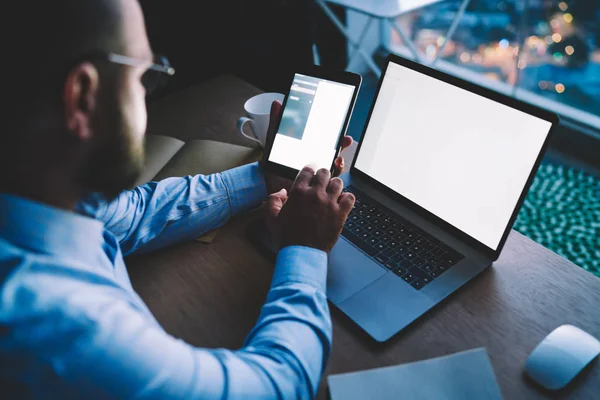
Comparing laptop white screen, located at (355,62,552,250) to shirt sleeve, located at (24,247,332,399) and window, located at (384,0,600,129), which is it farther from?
window, located at (384,0,600,129)

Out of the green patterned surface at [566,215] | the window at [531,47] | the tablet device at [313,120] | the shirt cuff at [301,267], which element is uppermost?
the window at [531,47]

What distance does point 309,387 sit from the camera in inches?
23.1

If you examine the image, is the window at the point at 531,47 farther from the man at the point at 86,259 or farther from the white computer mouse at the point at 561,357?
the man at the point at 86,259

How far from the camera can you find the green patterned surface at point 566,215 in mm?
1878

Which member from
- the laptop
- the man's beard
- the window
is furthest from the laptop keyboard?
the window

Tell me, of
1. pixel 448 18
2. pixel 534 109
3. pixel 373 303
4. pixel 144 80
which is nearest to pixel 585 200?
pixel 448 18

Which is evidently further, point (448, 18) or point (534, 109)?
point (448, 18)

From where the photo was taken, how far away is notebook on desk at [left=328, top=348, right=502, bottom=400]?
60 cm

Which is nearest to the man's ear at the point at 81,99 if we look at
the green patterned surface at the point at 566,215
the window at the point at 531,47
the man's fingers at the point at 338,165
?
the man's fingers at the point at 338,165

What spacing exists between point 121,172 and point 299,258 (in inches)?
12.2

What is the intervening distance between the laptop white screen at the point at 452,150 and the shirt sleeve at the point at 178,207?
0.28 meters

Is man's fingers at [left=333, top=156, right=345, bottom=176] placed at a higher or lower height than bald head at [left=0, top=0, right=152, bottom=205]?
lower

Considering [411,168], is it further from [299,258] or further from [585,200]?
[585,200]

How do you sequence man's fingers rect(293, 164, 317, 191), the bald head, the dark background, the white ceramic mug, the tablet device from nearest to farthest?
the bald head → man's fingers rect(293, 164, 317, 191) → the tablet device → the white ceramic mug → the dark background
